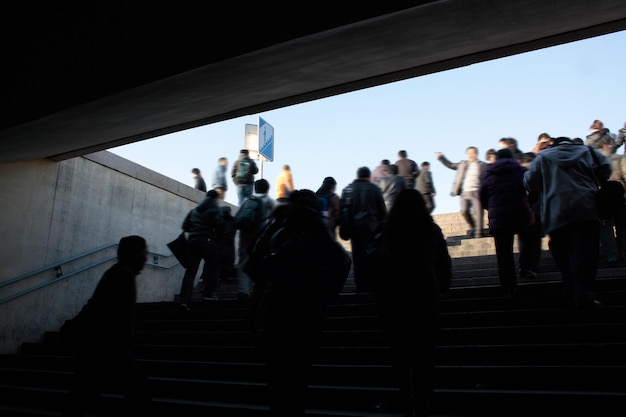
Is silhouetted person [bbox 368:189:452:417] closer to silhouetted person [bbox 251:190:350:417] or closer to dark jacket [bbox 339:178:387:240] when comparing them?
silhouetted person [bbox 251:190:350:417]

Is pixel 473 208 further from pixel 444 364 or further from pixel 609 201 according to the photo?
pixel 444 364

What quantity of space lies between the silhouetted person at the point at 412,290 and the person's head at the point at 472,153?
662 centimetres

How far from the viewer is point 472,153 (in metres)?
9.83

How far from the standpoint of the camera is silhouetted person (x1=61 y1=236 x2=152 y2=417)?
338 cm

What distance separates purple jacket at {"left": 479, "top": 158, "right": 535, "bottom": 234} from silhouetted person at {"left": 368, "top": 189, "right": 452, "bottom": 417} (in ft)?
8.24

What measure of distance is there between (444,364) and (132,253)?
110 inches

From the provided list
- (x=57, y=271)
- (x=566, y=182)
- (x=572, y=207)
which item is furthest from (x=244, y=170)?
(x=572, y=207)

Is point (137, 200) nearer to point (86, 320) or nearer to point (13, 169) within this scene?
point (13, 169)

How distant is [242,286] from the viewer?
7.52 metres

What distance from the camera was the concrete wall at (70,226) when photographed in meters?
7.77

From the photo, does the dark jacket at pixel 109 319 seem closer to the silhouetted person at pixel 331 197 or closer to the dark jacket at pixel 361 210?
the dark jacket at pixel 361 210

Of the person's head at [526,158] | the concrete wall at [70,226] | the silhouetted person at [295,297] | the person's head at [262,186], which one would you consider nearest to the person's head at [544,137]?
the person's head at [526,158]

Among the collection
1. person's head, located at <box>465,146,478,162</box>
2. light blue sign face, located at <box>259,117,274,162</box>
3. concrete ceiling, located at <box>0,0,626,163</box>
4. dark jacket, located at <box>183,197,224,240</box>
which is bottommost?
dark jacket, located at <box>183,197,224,240</box>

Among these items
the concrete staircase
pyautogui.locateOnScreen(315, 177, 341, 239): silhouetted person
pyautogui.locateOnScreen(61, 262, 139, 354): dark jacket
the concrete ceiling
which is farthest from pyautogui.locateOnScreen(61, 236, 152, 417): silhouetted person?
pyautogui.locateOnScreen(315, 177, 341, 239): silhouetted person
